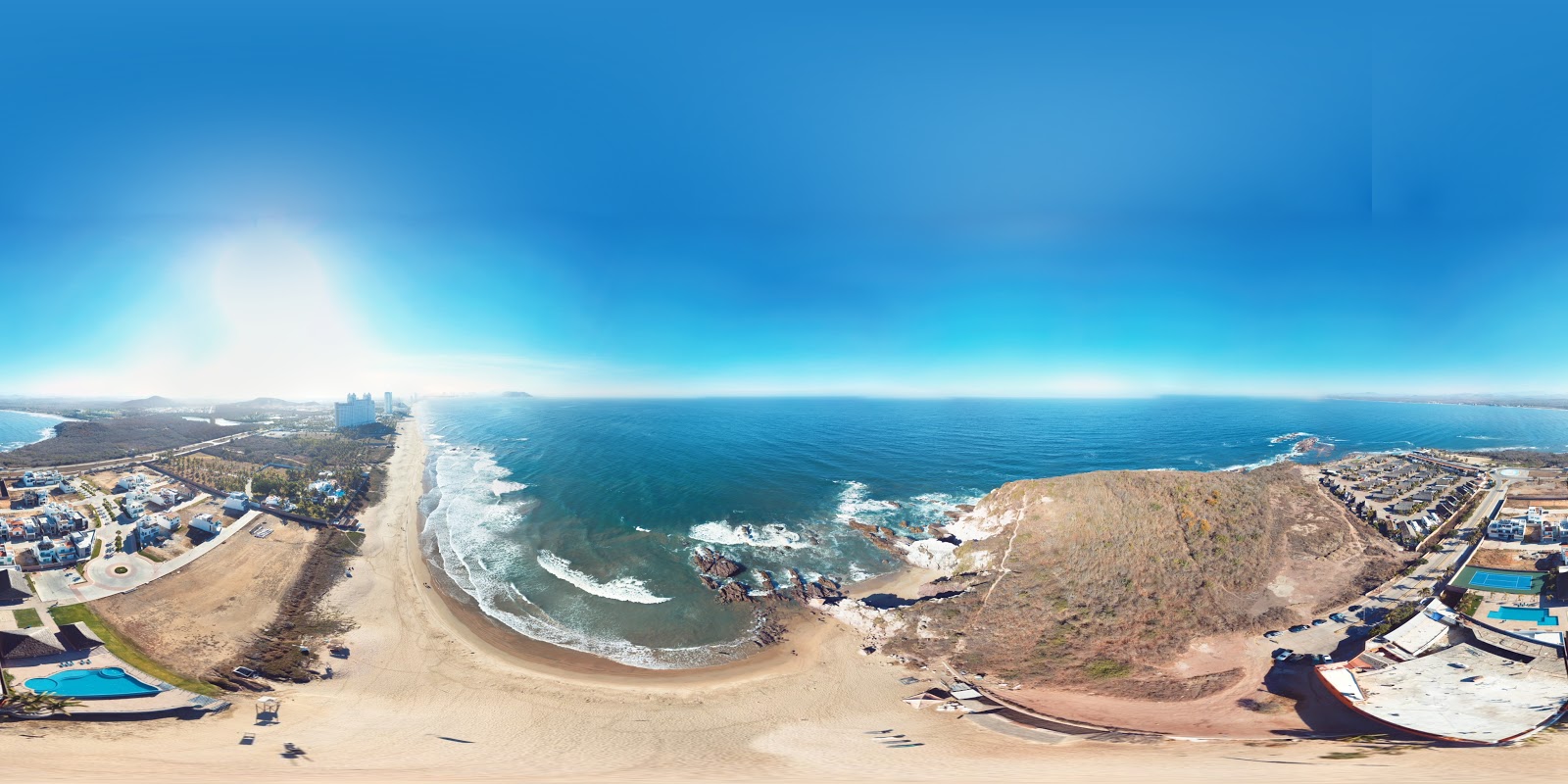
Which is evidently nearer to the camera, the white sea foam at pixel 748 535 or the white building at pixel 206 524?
the white building at pixel 206 524

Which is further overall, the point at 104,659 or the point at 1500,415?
the point at 1500,415

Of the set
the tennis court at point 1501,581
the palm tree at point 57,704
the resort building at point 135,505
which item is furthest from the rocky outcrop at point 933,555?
the resort building at point 135,505

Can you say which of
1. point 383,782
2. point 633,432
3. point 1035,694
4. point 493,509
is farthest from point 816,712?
point 633,432

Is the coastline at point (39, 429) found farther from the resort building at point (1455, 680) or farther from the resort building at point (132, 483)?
the resort building at point (1455, 680)

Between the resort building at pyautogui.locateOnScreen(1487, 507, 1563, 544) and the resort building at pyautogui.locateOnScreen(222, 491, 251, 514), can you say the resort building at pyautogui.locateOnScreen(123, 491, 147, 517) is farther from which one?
the resort building at pyautogui.locateOnScreen(1487, 507, 1563, 544)

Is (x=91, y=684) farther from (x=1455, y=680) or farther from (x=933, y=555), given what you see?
(x=1455, y=680)

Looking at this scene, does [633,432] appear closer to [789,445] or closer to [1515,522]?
[789,445]
